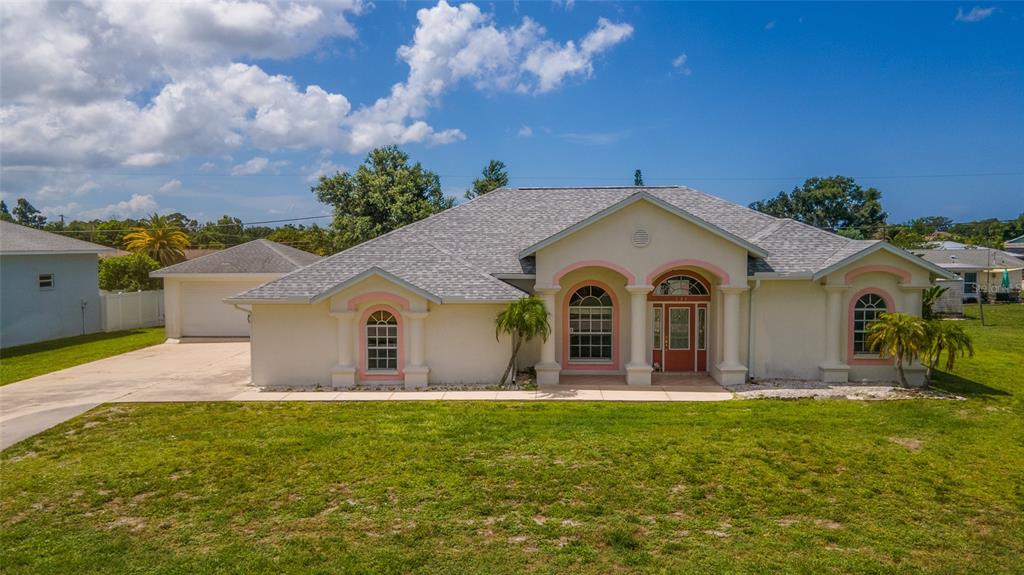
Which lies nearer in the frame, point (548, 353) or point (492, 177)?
point (548, 353)

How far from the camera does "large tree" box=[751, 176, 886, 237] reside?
7525 cm

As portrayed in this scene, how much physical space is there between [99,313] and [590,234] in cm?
2541

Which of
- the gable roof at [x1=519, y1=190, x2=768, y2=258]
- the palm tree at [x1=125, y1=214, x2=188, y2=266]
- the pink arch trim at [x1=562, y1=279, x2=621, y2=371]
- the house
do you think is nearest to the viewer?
the gable roof at [x1=519, y1=190, x2=768, y2=258]

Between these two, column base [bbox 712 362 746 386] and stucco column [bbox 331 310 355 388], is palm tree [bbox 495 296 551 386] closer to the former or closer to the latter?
stucco column [bbox 331 310 355 388]

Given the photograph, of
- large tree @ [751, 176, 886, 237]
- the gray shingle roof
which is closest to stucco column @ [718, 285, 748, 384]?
the gray shingle roof

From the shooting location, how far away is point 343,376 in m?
16.5

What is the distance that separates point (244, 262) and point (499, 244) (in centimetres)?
1472

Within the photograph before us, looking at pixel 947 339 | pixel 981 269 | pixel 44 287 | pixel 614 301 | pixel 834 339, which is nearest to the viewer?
pixel 947 339

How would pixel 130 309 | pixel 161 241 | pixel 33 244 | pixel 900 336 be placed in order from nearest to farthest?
pixel 900 336 < pixel 33 244 < pixel 130 309 < pixel 161 241

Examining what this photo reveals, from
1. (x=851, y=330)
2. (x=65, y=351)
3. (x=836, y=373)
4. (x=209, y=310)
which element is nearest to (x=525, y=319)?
(x=836, y=373)

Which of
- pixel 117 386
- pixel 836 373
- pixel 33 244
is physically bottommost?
pixel 117 386

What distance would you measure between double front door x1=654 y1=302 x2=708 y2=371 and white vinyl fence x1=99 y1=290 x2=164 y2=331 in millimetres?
26357

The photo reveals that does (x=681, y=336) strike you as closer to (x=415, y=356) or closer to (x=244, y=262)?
(x=415, y=356)

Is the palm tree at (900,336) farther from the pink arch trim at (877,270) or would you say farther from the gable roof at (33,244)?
the gable roof at (33,244)
